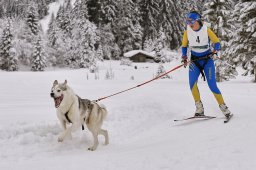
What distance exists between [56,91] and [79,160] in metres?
1.45

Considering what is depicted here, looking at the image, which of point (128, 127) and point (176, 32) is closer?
point (128, 127)

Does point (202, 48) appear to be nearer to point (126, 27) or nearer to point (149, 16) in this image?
point (126, 27)

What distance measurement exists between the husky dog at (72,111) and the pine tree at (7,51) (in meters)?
46.9

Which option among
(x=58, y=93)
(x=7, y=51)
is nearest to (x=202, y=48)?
(x=58, y=93)

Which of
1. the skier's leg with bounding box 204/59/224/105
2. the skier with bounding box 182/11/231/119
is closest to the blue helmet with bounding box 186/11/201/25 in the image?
the skier with bounding box 182/11/231/119

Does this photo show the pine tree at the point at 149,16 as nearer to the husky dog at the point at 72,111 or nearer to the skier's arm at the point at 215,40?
the skier's arm at the point at 215,40

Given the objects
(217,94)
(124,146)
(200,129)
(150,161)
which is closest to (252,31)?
(217,94)

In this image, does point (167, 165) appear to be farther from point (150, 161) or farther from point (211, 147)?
point (211, 147)

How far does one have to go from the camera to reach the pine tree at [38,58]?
51.7m

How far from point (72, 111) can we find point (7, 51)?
47646mm

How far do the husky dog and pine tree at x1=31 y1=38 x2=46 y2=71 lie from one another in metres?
47.3

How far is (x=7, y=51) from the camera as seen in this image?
5000cm

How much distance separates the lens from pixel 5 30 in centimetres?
5062

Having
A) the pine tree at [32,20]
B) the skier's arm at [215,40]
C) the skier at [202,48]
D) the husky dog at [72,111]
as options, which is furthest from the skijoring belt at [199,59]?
the pine tree at [32,20]
